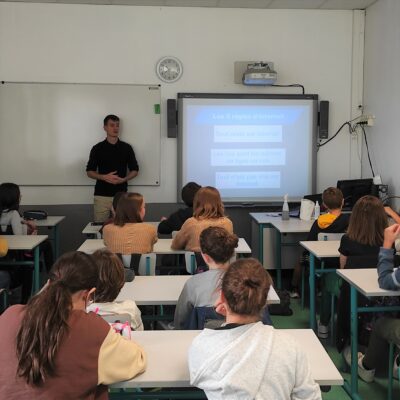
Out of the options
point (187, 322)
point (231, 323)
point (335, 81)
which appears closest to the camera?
point (231, 323)

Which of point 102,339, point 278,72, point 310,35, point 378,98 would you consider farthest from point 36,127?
point 102,339

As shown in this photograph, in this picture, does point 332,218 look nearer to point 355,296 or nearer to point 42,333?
point 355,296

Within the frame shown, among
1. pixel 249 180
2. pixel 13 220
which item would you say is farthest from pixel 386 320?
pixel 249 180

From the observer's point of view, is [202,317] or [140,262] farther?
[140,262]

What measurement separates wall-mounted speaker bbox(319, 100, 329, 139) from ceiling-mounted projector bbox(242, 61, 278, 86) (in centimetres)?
67

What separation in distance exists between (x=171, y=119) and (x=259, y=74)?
1091 mm

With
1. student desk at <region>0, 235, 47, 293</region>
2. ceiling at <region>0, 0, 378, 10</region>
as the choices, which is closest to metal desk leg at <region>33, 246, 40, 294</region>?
student desk at <region>0, 235, 47, 293</region>

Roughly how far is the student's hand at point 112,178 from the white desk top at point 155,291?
276 cm

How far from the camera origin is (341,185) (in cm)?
527

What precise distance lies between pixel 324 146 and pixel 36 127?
3.31 metres

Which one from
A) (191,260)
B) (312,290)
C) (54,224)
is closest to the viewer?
(191,260)

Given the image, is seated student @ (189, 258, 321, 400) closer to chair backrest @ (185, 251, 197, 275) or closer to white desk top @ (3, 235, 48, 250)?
chair backrest @ (185, 251, 197, 275)

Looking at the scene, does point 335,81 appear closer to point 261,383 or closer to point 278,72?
point 278,72

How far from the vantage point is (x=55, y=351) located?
4.80 feet
